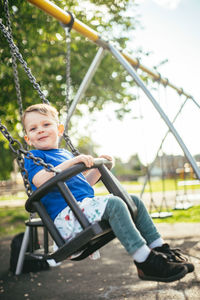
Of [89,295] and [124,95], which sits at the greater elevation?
[124,95]

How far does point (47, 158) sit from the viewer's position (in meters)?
2.16

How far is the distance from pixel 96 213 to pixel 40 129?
72 cm

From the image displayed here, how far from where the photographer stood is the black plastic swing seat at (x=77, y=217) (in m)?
1.69

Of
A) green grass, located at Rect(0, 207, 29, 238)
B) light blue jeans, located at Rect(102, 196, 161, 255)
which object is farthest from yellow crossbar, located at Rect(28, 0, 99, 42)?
green grass, located at Rect(0, 207, 29, 238)

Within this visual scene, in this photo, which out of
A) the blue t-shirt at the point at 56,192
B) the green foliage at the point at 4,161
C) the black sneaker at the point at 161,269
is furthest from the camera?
the green foliage at the point at 4,161

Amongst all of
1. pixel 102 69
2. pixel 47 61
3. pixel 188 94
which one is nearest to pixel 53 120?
pixel 188 94

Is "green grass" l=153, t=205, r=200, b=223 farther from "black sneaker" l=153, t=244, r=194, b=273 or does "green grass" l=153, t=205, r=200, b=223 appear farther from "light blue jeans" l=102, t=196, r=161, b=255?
"light blue jeans" l=102, t=196, r=161, b=255

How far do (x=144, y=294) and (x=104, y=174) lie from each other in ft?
4.23

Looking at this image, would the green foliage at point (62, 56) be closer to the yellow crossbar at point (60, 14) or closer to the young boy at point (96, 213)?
the yellow crossbar at point (60, 14)

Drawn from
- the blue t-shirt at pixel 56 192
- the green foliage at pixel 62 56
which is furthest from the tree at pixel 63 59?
the blue t-shirt at pixel 56 192

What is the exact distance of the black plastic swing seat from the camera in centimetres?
169

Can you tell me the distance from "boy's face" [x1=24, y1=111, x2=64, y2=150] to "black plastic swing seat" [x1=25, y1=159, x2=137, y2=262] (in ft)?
1.61

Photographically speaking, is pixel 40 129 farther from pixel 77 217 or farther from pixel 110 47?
pixel 110 47

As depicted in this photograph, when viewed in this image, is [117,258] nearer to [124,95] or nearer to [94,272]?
[94,272]
